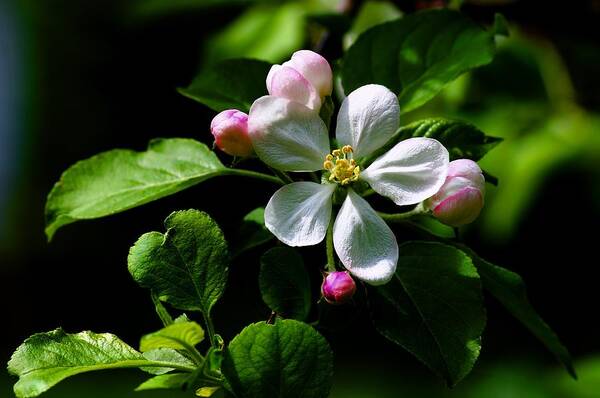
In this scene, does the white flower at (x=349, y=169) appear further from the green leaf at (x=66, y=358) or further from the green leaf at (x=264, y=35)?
the green leaf at (x=264, y=35)

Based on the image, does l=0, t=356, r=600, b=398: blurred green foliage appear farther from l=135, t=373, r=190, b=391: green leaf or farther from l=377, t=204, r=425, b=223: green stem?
l=135, t=373, r=190, b=391: green leaf

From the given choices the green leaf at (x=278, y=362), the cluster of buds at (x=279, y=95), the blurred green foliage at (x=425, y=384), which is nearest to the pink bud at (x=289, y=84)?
the cluster of buds at (x=279, y=95)

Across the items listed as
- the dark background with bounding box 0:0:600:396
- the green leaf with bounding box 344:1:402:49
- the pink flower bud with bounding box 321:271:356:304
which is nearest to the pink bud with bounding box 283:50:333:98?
the pink flower bud with bounding box 321:271:356:304

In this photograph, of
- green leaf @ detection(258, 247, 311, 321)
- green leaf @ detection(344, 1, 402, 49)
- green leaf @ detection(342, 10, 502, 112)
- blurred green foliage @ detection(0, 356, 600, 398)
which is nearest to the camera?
green leaf @ detection(258, 247, 311, 321)

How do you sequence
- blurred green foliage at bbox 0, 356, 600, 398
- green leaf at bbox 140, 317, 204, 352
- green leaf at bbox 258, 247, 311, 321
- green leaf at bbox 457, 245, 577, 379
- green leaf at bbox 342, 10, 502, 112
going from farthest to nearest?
blurred green foliage at bbox 0, 356, 600, 398
green leaf at bbox 342, 10, 502, 112
green leaf at bbox 457, 245, 577, 379
green leaf at bbox 258, 247, 311, 321
green leaf at bbox 140, 317, 204, 352

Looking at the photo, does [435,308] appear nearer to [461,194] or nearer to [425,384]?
[461,194]

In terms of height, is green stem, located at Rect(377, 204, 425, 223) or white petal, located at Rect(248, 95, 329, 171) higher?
white petal, located at Rect(248, 95, 329, 171)

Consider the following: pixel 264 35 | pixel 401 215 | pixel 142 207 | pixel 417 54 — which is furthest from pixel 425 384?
pixel 401 215
